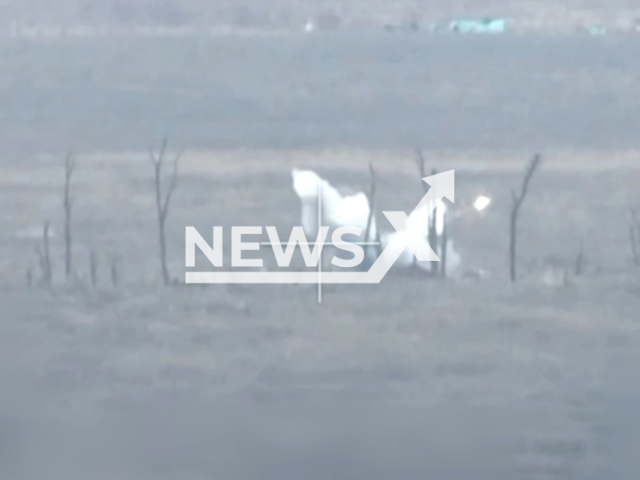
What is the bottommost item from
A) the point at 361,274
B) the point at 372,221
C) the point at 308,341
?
the point at 308,341

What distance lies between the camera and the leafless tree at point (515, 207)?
2.63m

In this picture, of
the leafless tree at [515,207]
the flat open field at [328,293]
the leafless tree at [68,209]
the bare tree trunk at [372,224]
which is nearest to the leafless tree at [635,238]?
the flat open field at [328,293]

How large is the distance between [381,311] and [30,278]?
2.25 ft

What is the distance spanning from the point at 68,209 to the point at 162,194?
0.18 m

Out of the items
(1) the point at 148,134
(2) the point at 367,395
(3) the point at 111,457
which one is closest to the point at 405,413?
(2) the point at 367,395

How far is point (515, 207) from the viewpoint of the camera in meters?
2.64

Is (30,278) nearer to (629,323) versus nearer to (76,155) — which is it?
(76,155)

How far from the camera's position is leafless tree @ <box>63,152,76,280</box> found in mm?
2635

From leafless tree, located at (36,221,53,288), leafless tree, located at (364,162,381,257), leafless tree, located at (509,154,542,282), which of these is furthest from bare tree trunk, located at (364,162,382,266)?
leafless tree, located at (36,221,53,288)

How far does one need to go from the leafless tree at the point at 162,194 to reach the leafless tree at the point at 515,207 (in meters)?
0.66

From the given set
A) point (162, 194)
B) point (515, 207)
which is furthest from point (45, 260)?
point (515, 207)

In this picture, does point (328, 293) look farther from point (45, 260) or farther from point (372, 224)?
point (45, 260)

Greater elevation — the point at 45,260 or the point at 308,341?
the point at 45,260

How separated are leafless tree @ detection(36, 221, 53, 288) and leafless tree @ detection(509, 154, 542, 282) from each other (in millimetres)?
892
